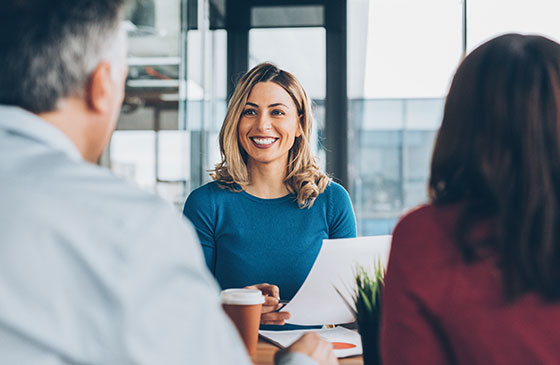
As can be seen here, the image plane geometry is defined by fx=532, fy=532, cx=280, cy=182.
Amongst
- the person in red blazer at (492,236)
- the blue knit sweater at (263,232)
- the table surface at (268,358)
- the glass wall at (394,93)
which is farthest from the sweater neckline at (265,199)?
the glass wall at (394,93)

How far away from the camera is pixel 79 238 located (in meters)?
0.62

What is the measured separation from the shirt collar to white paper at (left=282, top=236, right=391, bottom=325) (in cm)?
78

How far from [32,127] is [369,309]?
2.17 feet

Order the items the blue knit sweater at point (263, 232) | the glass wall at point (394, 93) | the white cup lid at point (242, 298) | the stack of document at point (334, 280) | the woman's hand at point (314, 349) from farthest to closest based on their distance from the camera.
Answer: the glass wall at point (394, 93) < the blue knit sweater at point (263, 232) < the stack of document at point (334, 280) < the white cup lid at point (242, 298) < the woman's hand at point (314, 349)

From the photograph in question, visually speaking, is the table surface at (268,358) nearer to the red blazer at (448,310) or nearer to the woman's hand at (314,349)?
the woman's hand at (314,349)

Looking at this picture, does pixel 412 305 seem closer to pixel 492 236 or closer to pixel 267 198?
pixel 492 236

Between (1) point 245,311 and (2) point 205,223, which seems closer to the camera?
(1) point 245,311

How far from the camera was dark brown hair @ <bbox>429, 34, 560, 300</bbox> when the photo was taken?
30.4 inches

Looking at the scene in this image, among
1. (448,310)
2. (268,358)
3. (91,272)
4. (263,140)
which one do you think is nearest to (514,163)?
(448,310)

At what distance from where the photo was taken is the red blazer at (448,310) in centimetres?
75

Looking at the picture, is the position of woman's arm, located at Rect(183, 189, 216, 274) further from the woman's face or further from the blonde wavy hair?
the woman's face

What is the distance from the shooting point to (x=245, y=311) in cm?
121

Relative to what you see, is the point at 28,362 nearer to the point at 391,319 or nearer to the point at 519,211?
the point at 391,319

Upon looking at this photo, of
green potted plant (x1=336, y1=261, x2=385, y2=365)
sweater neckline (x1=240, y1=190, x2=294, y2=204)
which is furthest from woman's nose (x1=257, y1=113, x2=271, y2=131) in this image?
green potted plant (x1=336, y1=261, x2=385, y2=365)
